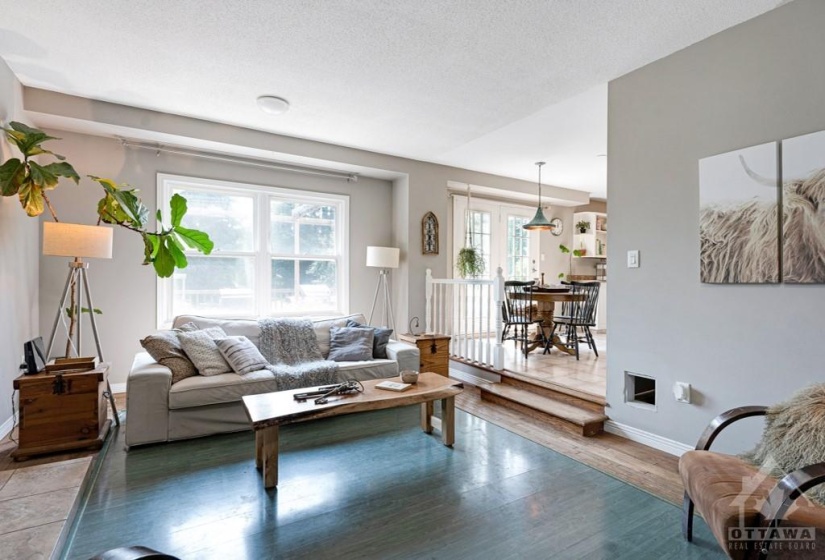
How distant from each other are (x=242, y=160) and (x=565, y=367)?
4.32 meters

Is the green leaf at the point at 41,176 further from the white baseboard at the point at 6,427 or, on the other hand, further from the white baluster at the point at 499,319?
the white baluster at the point at 499,319

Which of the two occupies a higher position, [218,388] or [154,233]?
[154,233]

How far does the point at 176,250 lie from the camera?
3674 millimetres

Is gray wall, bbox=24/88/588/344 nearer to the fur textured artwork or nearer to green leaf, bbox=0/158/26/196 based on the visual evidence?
green leaf, bbox=0/158/26/196

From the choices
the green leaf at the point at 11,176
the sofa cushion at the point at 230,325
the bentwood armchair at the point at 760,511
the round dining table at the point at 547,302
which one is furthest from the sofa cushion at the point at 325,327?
the bentwood armchair at the point at 760,511

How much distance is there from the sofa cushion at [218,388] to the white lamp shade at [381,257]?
6.77ft

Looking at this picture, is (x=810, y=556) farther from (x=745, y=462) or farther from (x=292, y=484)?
(x=292, y=484)

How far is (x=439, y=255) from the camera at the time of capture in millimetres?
5551

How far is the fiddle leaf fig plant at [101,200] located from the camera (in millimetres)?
2697

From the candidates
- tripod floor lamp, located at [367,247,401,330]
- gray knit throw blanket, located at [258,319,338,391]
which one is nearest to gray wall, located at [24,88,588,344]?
tripod floor lamp, located at [367,247,401,330]

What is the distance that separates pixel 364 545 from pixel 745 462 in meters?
1.71

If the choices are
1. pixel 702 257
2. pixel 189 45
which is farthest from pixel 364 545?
pixel 189 45

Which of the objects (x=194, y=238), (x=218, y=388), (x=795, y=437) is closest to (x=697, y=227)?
(x=795, y=437)

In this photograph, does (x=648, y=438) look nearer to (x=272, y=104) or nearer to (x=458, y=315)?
(x=458, y=315)
